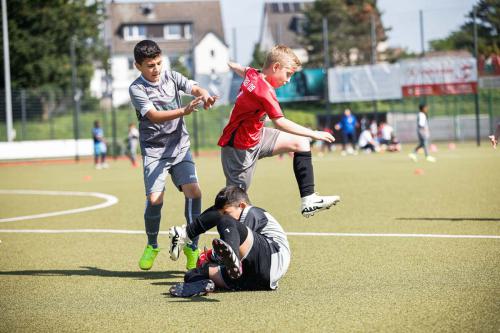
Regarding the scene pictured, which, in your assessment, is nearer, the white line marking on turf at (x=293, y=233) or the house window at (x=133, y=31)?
the white line marking on turf at (x=293, y=233)

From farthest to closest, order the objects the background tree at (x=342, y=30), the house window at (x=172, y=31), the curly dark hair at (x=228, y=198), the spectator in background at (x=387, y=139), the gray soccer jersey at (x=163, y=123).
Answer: the house window at (x=172, y=31), the background tree at (x=342, y=30), the spectator in background at (x=387, y=139), the gray soccer jersey at (x=163, y=123), the curly dark hair at (x=228, y=198)

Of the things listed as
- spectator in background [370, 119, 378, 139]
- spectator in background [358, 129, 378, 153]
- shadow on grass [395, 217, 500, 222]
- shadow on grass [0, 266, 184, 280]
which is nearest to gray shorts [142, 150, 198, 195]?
shadow on grass [0, 266, 184, 280]

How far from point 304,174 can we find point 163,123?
1451mm

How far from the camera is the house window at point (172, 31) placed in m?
84.8

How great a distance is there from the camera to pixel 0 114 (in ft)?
122

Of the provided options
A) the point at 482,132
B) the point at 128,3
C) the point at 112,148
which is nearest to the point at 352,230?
the point at 112,148

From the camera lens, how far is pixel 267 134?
24.0 ft

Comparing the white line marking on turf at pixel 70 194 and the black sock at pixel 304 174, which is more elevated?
the black sock at pixel 304 174

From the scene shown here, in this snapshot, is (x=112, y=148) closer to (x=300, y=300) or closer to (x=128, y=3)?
(x=300, y=300)

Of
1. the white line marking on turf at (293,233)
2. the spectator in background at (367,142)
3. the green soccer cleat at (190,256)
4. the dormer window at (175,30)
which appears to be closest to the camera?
the green soccer cleat at (190,256)

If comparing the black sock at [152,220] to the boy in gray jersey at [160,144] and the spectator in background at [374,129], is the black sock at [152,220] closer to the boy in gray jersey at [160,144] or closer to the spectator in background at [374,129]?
the boy in gray jersey at [160,144]

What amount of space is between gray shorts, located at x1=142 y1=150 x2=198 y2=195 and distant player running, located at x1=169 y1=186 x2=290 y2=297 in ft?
4.09

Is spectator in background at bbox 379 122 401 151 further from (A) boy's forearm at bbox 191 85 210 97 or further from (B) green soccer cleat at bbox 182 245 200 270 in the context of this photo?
(B) green soccer cleat at bbox 182 245 200 270

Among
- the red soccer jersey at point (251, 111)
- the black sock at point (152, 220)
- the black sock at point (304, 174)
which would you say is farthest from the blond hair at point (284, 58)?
the black sock at point (152, 220)
